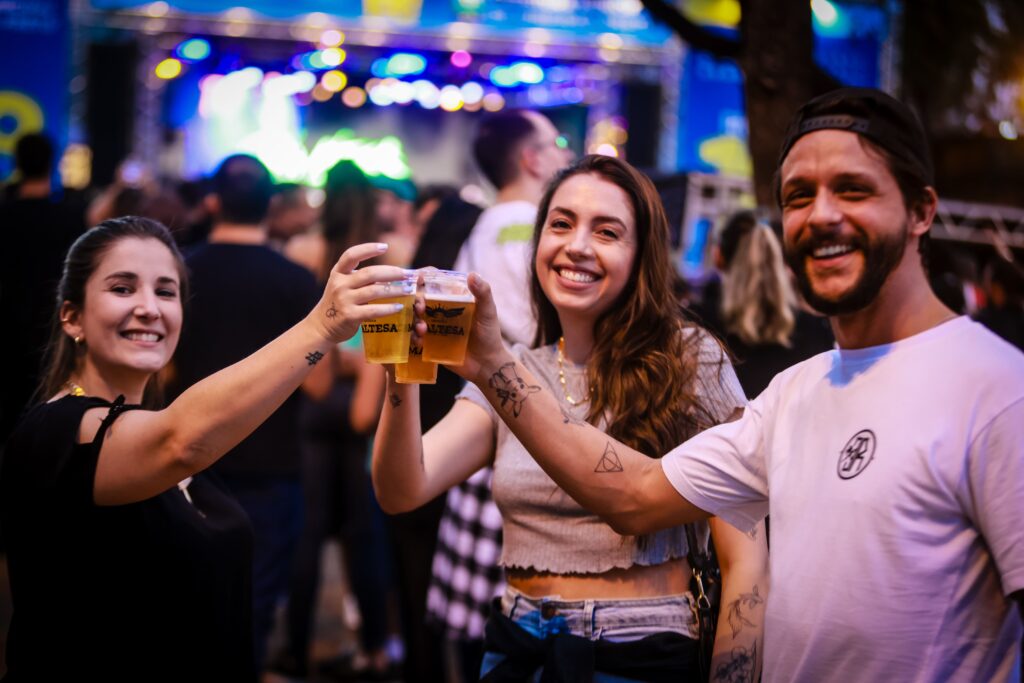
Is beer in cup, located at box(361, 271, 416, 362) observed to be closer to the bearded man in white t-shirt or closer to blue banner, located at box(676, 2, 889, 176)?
the bearded man in white t-shirt

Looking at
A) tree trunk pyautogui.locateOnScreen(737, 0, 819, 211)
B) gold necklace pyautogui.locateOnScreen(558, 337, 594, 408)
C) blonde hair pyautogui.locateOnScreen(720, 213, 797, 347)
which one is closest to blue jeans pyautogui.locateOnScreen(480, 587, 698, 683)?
gold necklace pyautogui.locateOnScreen(558, 337, 594, 408)

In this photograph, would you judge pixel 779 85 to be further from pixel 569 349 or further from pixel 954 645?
pixel 954 645

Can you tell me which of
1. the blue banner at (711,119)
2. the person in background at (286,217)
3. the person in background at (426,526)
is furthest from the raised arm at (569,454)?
the blue banner at (711,119)

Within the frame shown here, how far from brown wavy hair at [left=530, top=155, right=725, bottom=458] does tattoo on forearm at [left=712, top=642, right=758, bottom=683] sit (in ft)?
1.50

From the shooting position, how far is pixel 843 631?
1.70 meters

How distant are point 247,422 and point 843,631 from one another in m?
1.12

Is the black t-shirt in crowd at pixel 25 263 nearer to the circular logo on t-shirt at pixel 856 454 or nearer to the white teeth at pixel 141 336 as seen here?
the white teeth at pixel 141 336

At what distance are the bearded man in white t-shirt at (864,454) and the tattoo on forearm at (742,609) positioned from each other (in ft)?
0.78

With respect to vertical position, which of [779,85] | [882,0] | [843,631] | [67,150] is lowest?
[843,631]

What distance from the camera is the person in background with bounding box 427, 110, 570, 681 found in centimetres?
354

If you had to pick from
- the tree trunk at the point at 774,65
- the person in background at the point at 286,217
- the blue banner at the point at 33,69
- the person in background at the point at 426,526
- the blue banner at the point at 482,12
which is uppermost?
the blue banner at the point at 482,12

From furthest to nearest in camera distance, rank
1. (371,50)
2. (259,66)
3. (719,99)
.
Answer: (259,66) < (371,50) < (719,99)

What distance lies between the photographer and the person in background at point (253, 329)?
13.0ft

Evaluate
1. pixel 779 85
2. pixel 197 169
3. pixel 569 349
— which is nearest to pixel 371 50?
pixel 197 169
